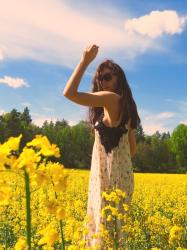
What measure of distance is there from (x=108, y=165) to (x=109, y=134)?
0.78 feet

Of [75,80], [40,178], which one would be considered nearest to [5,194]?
[40,178]

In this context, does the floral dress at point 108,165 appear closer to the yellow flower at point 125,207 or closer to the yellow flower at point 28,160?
the yellow flower at point 125,207

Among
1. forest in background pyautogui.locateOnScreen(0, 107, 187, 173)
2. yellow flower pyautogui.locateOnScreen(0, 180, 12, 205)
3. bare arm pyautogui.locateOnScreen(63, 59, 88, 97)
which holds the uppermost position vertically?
forest in background pyautogui.locateOnScreen(0, 107, 187, 173)

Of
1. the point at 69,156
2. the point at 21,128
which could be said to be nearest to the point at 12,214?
the point at 69,156

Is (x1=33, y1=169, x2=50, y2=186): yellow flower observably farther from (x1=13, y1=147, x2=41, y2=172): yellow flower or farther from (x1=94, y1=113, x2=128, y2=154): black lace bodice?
(x1=94, y1=113, x2=128, y2=154): black lace bodice

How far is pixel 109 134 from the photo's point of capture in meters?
3.66

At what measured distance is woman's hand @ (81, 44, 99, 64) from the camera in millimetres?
3152

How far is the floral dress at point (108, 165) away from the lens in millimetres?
3672

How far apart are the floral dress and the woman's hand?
0.67 m

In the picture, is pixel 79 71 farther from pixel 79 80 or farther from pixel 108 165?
pixel 108 165

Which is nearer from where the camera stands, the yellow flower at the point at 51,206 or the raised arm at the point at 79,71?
the yellow flower at the point at 51,206

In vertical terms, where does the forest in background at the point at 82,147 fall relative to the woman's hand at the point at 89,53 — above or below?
above

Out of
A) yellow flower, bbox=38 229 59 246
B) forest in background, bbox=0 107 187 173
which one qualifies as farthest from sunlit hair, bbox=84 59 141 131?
forest in background, bbox=0 107 187 173

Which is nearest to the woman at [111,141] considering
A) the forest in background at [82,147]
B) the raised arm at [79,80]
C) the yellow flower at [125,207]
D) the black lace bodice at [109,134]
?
the black lace bodice at [109,134]
